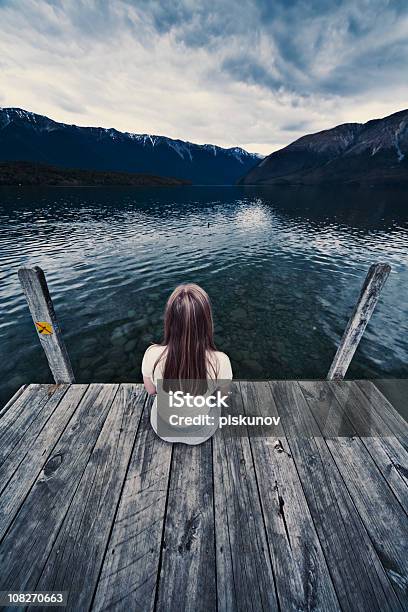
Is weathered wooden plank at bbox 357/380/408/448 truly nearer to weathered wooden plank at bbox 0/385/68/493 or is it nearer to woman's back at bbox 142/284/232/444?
woman's back at bbox 142/284/232/444

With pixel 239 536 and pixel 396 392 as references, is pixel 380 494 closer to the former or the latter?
pixel 239 536

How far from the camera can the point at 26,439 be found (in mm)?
3594

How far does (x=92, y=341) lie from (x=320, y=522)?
814cm

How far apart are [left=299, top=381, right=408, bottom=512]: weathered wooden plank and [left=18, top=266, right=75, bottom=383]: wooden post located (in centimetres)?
489

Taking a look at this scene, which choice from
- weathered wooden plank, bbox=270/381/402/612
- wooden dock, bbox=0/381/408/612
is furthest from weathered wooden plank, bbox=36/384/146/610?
weathered wooden plank, bbox=270/381/402/612

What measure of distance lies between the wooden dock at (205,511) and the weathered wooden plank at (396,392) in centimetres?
293

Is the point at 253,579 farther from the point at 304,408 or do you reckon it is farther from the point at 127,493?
the point at 304,408

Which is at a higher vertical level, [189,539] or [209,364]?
[209,364]

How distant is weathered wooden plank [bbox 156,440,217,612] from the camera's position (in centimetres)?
216

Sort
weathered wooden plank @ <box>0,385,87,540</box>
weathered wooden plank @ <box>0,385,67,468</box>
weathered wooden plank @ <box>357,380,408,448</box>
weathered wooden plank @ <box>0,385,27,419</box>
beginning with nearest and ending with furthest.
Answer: weathered wooden plank @ <box>0,385,87,540</box> < weathered wooden plank @ <box>0,385,67,468</box> < weathered wooden plank @ <box>357,380,408,448</box> < weathered wooden plank @ <box>0,385,27,419</box>

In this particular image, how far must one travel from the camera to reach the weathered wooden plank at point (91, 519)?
224 centimetres

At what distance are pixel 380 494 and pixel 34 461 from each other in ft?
15.3

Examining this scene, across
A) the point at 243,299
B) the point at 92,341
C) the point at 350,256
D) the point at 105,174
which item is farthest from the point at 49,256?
the point at 105,174

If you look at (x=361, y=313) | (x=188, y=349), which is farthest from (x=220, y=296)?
(x=188, y=349)
